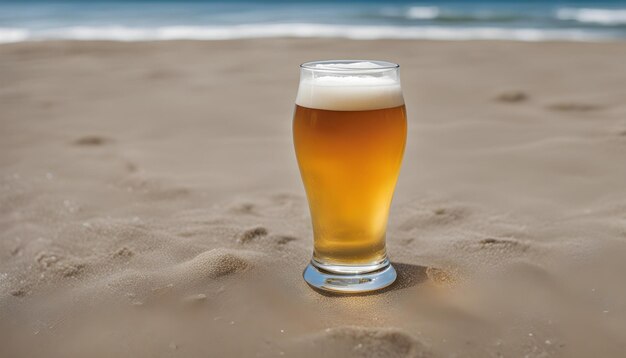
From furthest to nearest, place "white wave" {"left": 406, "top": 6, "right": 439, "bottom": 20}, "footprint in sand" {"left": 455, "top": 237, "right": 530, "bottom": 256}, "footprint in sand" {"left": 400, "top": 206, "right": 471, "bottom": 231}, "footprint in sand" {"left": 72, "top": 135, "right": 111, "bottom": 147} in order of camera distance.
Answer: "white wave" {"left": 406, "top": 6, "right": 439, "bottom": 20} < "footprint in sand" {"left": 72, "top": 135, "right": 111, "bottom": 147} < "footprint in sand" {"left": 400, "top": 206, "right": 471, "bottom": 231} < "footprint in sand" {"left": 455, "top": 237, "right": 530, "bottom": 256}

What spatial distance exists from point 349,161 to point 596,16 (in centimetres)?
1051

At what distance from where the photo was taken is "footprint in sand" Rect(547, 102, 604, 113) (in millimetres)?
3243

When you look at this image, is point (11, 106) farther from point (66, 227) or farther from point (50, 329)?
point (50, 329)

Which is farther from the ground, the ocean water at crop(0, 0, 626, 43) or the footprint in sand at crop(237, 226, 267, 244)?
the footprint in sand at crop(237, 226, 267, 244)

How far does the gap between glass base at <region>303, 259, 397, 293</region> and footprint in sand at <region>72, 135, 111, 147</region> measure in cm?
169

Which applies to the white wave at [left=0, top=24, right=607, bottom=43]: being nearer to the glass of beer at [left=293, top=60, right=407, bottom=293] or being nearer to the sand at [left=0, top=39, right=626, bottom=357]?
the sand at [left=0, top=39, right=626, bottom=357]

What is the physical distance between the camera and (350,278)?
1.59m

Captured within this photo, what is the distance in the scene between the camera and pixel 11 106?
3721 millimetres

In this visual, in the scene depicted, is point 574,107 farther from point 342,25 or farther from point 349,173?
point 342,25

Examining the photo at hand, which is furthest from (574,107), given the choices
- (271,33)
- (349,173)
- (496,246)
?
(271,33)

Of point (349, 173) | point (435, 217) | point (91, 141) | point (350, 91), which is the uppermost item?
point (350, 91)

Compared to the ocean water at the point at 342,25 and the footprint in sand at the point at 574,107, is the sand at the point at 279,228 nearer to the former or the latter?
the footprint in sand at the point at 574,107

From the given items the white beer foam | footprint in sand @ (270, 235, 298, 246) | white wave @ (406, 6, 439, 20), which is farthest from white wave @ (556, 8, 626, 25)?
the white beer foam

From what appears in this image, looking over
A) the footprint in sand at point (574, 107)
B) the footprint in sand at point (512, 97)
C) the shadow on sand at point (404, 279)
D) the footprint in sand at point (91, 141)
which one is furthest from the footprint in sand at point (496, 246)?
the footprint in sand at point (512, 97)
